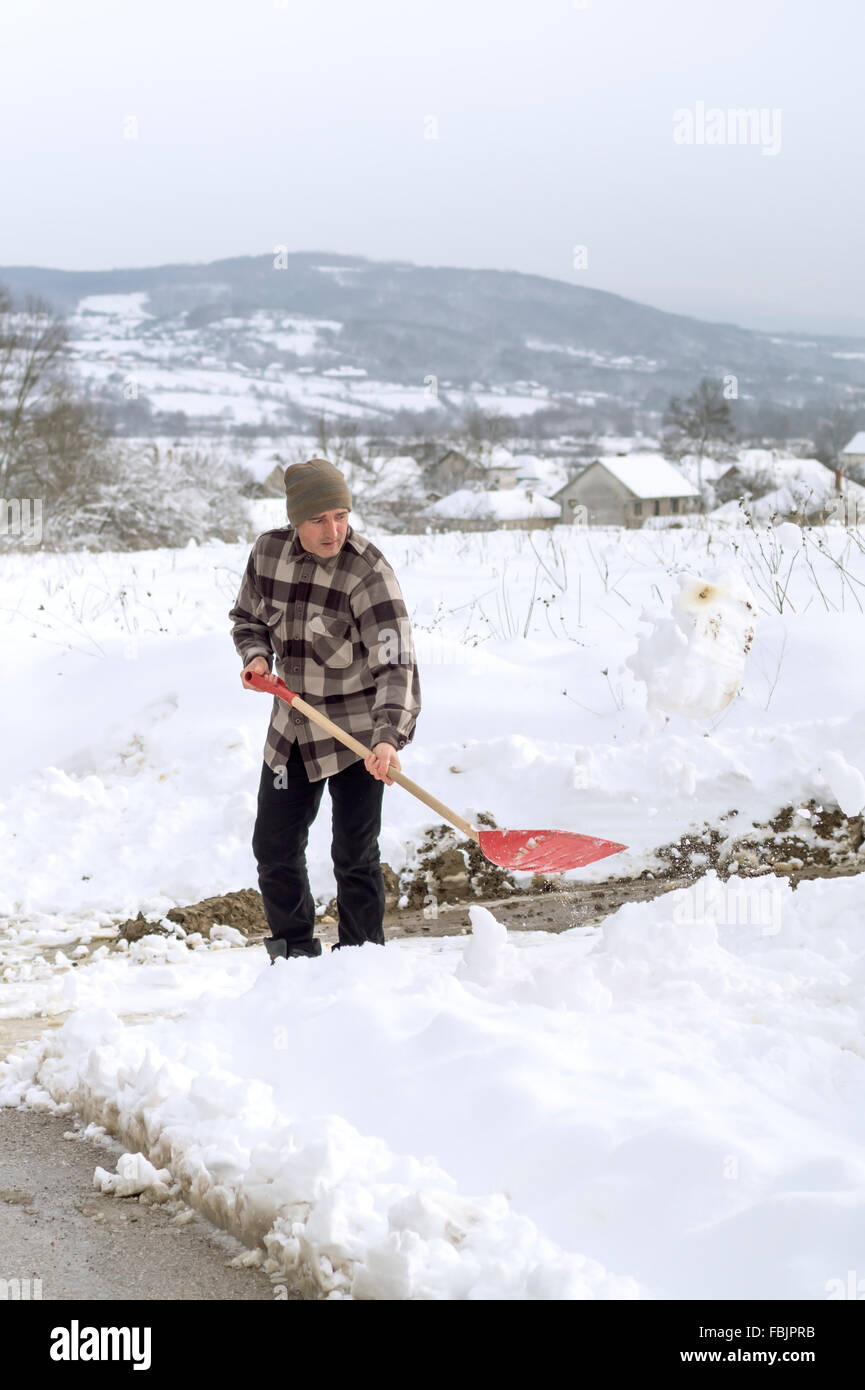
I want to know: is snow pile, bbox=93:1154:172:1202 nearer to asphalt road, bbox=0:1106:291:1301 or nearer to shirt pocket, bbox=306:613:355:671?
asphalt road, bbox=0:1106:291:1301

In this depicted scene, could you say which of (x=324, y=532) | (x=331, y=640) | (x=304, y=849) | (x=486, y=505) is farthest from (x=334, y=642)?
(x=486, y=505)

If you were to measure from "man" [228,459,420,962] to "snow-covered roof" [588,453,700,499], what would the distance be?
179 feet

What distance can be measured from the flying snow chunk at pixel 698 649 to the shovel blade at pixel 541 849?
1.64 metres

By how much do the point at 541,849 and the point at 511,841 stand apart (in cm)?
11

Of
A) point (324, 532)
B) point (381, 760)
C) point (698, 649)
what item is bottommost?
point (381, 760)

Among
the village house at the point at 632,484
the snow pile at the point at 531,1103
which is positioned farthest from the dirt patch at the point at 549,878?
the village house at the point at 632,484

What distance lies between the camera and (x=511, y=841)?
169 inches

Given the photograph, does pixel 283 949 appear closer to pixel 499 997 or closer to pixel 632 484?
pixel 499 997

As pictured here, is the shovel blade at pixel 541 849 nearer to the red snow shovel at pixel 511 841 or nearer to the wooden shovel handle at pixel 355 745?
the red snow shovel at pixel 511 841

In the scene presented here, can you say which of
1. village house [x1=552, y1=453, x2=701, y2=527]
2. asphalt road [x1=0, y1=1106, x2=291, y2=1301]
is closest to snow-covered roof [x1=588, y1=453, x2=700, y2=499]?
village house [x1=552, y1=453, x2=701, y2=527]

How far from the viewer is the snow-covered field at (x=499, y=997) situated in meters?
2.56

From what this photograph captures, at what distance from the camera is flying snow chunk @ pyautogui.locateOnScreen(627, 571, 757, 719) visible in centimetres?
573
